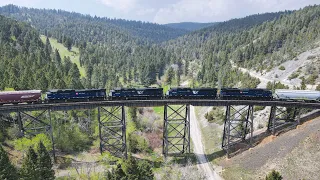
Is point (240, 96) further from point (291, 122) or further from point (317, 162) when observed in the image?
point (317, 162)

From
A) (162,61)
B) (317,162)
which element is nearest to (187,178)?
(317,162)

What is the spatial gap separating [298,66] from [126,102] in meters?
74.5

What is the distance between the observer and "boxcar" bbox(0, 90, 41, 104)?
4347 cm

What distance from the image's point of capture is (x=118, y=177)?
30.9 metres

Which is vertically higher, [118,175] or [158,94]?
[158,94]

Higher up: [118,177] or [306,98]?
[306,98]

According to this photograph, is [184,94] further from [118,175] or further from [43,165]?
[43,165]

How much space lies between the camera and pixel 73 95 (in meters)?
46.9

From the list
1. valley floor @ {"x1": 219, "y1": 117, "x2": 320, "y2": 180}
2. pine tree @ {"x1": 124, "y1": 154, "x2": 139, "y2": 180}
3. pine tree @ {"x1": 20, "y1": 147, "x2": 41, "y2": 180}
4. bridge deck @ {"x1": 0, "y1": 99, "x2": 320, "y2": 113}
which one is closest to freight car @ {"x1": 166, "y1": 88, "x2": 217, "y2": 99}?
bridge deck @ {"x1": 0, "y1": 99, "x2": 320, "y2": 113}

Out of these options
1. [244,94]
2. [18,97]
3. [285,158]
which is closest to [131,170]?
[285,158]

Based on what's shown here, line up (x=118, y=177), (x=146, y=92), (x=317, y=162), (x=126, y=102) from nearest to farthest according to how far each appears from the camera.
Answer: (x=118, y=177), (x=317, y=162), (x=126, y=102), (x=146, y=92)

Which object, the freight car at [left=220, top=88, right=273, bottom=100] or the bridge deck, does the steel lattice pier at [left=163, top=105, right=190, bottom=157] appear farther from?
the freight car at [left=220, top=88, right=273, bottom=100]

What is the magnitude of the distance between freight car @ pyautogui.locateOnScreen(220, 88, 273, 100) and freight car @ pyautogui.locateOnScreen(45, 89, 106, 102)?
73.9 ft

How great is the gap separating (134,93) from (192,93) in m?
10.9
